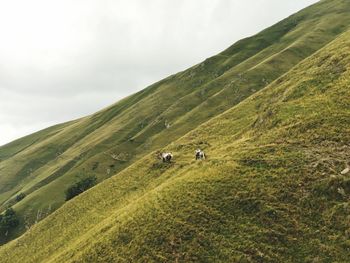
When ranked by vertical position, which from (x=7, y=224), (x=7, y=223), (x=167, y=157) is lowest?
(x=7, y=224)

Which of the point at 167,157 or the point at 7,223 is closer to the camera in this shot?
the point at 167,157

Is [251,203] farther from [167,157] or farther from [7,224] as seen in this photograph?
[7,224]

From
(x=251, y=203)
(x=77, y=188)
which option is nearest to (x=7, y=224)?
(x=77, y=188)

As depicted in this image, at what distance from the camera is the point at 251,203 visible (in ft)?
150

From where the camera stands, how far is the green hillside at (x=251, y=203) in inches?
1587

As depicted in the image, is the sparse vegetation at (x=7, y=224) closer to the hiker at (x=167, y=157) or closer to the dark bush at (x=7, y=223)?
the dark bush at (x=7, y=223)

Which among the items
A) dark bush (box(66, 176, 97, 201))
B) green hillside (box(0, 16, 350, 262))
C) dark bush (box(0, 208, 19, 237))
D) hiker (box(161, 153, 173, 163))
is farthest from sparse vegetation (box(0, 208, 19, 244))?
hiker (box(161, 153, 173, 163))

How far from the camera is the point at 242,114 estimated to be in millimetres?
90812

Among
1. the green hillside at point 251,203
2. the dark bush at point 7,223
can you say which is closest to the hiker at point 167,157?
the green hillside at point 251,203

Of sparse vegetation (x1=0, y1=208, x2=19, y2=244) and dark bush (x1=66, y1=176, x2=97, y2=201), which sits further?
dark bush (x1=66, y1=176, x2=97, y2=201)

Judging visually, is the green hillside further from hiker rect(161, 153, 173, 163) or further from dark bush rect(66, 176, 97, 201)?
dark bush rect(66, 176, 97, 201)

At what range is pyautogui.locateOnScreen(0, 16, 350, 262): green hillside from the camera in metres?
40.3

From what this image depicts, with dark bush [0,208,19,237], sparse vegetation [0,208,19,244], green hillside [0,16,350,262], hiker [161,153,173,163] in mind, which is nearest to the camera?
green hillside [0,16,350,262]

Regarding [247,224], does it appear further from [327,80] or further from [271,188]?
[327,80]
